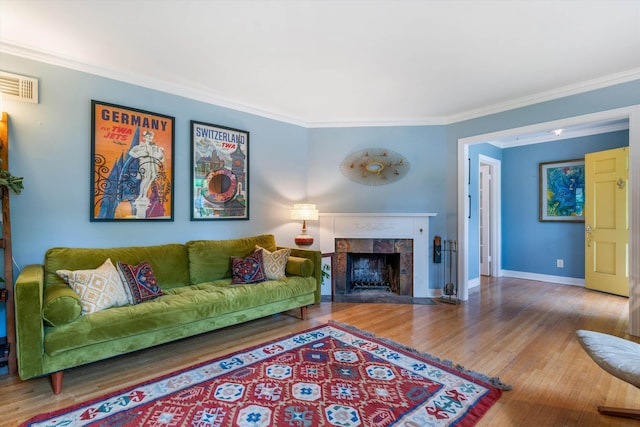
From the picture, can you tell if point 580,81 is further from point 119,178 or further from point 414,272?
point 119,178

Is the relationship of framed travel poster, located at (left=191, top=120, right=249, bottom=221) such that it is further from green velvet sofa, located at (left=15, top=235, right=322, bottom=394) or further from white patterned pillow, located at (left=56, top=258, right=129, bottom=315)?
white patterned pillow, located at (left=56, top=258, right=129, bottom=315)

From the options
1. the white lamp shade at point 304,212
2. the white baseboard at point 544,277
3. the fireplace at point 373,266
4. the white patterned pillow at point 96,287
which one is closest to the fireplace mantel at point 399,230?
the fireplace at point 373,266

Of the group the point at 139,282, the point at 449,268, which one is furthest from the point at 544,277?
the point at 139,282

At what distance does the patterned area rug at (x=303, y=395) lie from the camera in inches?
67.3

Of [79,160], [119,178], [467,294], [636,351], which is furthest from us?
[467,294]

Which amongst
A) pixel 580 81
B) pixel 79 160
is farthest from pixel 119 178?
pixel 580 81

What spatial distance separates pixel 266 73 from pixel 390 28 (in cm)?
126

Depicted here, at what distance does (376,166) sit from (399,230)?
3.16 ft

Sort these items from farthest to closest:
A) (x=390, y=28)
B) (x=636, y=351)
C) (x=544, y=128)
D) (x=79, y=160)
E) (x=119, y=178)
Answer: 1. (x=544, y=128)
2. (x=119, y=178)
3. (x=79, y=160)
4. (x=390, y=28)
5. (x=636, y=351)

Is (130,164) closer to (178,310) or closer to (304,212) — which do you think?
(178,310)

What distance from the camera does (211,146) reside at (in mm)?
3520

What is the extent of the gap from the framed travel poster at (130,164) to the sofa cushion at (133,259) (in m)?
0.34

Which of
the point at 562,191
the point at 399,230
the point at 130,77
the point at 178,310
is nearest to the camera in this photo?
the point at 178,310

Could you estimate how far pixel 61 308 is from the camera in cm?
195
